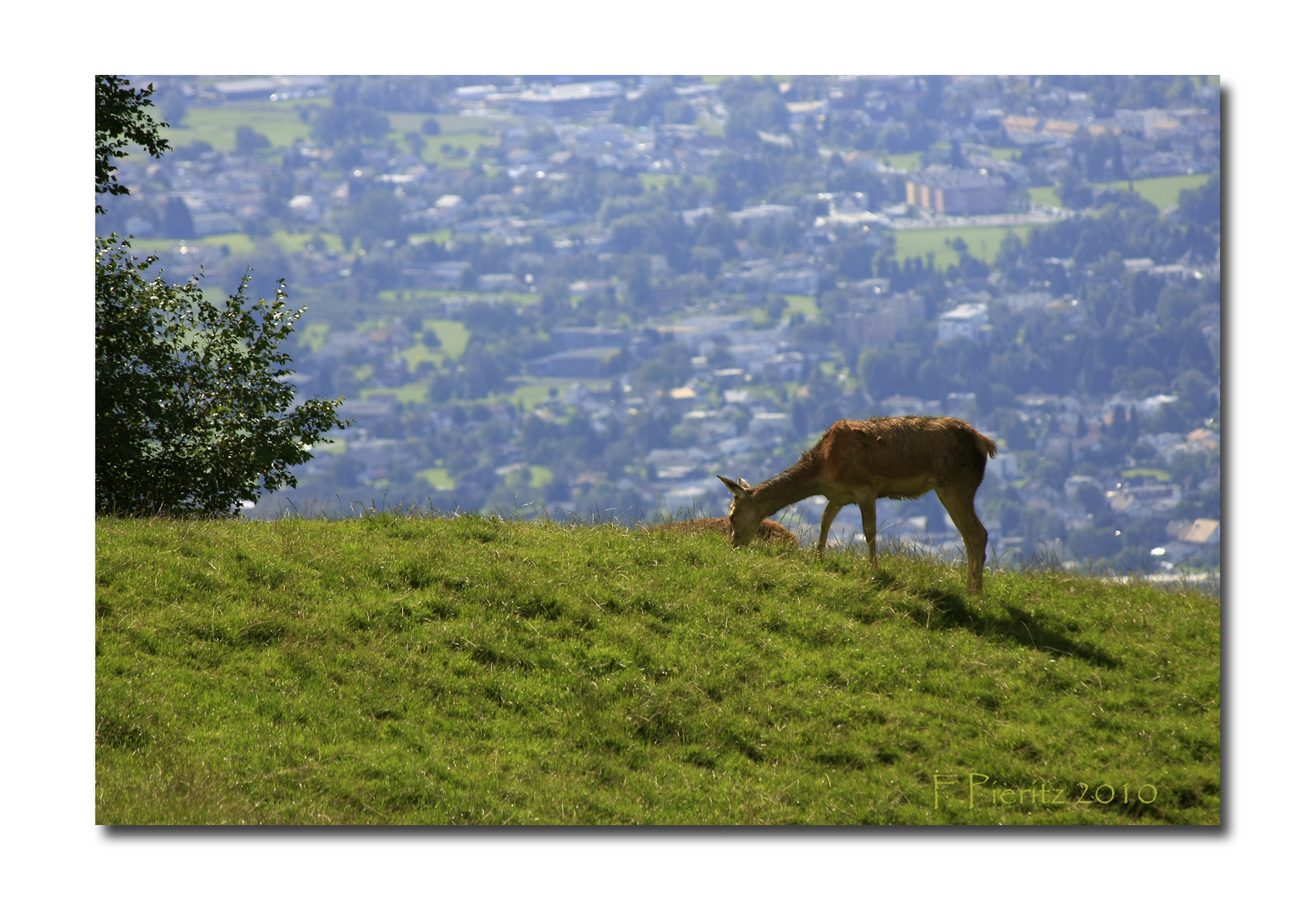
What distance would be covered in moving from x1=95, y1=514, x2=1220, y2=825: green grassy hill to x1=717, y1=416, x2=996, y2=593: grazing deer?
63cm

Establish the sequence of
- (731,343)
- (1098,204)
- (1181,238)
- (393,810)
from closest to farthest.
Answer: (393,810)
(1181,238)
(1098,204)
(731,343)

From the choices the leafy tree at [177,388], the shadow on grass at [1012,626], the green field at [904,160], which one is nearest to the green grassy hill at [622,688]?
the shadow on grass at [1012,626]

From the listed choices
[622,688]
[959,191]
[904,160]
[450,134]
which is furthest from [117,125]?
[959,191]

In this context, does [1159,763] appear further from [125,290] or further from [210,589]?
[125,290]

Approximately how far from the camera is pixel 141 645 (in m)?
9.65

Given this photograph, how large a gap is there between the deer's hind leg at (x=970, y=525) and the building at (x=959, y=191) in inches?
277

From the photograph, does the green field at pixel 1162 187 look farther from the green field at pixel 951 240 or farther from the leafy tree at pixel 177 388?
the leafy tree at pixel 177 388

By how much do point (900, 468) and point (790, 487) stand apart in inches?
47.9

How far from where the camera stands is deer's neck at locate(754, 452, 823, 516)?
1176 cm

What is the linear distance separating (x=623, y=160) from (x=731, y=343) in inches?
465

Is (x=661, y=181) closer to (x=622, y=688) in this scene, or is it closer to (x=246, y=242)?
(x=246, y=242)

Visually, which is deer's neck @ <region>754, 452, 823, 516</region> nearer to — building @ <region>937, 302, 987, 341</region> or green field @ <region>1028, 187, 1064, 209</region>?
green field @ <region>1028, 187, 1064, 209</region>

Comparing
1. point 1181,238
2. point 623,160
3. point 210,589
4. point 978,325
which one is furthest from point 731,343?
point 210,589

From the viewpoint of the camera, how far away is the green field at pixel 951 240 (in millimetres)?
18547
